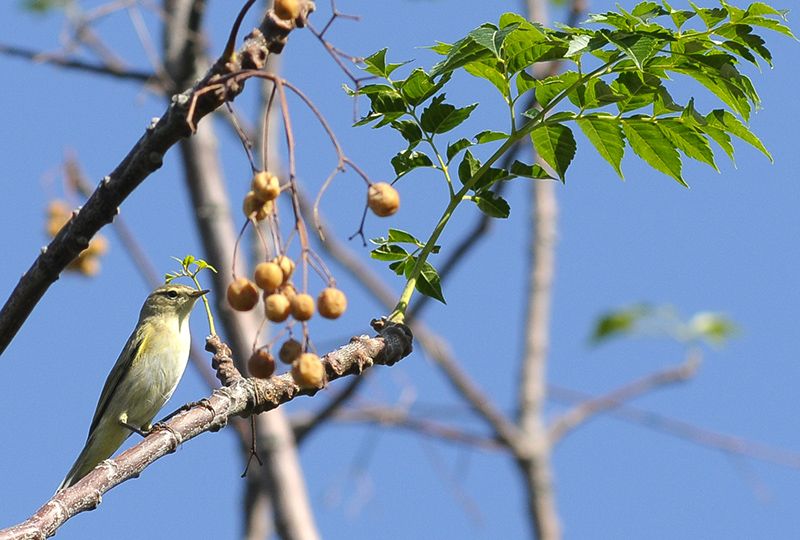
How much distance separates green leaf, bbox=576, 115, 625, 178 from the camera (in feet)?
10.6

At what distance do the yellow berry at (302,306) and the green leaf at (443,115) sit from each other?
0.86 meters

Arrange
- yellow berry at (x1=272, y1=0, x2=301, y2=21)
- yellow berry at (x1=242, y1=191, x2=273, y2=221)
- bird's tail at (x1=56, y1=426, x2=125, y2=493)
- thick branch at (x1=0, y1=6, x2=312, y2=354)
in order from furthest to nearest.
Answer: bird's tail at (x1=56, y1=426, x2=125, y2=493) → yellow berry at (x1=242, y1=191, x2=273, y2=221) → yellow berry at (x1=272, y1=0, x2=301, y2=21) → thick branch at (x1=0, y1=6, x2=312, y2=354)

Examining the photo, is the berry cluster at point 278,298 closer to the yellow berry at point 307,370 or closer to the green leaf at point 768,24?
the yellow berry at point 307,370

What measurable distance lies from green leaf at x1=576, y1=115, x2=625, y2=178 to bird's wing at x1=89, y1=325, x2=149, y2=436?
3727 mm

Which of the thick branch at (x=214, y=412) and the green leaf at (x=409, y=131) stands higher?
the green leaf at (x=409, y=131)

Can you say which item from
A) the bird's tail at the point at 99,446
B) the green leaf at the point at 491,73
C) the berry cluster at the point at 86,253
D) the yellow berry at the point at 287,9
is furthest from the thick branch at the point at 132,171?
the berry cluster at the point at 86,253

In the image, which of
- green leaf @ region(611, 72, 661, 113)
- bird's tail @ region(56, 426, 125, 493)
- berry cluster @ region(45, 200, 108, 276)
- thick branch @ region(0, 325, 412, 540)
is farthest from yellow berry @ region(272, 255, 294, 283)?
berry cluster @ region(45, 200, 108, 276)

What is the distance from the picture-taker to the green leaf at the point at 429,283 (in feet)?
10.8

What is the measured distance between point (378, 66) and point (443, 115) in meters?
0.25

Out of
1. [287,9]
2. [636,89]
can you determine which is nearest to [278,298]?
[287,9]

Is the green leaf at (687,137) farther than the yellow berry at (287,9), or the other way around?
the green leaf at (687,137)

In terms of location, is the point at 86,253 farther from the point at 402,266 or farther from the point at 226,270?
the point at 402,266

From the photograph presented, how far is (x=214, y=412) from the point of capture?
2986 mm

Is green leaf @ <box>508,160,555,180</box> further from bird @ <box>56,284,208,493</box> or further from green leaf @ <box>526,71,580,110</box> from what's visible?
bird @ <box>56,284,208,493</box>
